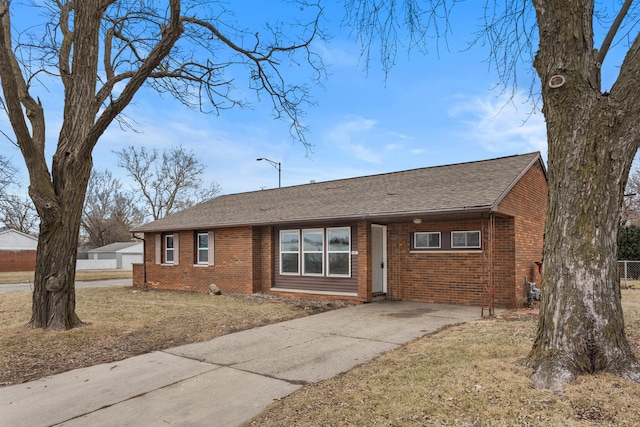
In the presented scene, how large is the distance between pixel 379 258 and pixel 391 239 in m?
0.73

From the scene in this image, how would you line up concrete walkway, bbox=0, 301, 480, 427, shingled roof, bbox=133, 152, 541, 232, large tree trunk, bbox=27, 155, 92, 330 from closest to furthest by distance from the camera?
concrete walkway, bbox=0, 301, 480, 427
large tree trunk, bbox=27, 155, 92, 330
shingled roof, bbox=133, 152, 541, 232

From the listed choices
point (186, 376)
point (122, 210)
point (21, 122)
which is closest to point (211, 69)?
point (21, 122)

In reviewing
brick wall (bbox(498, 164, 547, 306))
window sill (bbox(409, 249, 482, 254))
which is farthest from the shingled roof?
window sill (bbox(409, 249, 482, 254))

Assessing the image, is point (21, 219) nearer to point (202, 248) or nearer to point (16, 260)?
point (16, 260)

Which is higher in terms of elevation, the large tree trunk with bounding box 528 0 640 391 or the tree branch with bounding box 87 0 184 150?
the tree branch with bounding box 87 0 184 150

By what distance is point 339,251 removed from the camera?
493 inches

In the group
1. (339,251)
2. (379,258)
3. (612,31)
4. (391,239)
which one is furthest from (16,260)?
(612,31)

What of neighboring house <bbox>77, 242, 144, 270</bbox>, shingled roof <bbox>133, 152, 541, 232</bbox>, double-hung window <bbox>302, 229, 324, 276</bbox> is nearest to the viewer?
shingled roof <bbox>133, 152, 541, 232</bbox>

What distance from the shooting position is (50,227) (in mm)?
7812

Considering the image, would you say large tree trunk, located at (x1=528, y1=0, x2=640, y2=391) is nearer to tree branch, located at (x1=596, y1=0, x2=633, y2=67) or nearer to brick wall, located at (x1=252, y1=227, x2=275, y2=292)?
tree branch, located at (x1=596, y1=0, x2=633, y2=67)

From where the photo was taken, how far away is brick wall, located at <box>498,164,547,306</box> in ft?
35.0

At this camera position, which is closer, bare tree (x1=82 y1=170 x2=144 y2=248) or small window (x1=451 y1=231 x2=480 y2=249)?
small window (x1=451 y1=231 x2=480 y2=249)

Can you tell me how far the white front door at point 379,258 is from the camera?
12.5m

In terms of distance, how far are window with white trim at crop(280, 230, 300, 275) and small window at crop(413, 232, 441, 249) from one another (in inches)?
148
